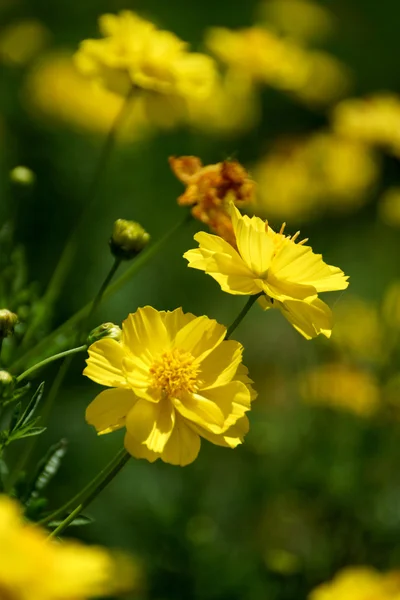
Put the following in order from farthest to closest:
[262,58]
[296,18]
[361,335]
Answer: [296,18] < [262,58] < [361,335]

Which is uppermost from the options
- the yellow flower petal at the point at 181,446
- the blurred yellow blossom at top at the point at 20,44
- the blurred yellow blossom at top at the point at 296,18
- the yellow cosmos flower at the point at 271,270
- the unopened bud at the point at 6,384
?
the yellow cosmos flower at the point at 271,270

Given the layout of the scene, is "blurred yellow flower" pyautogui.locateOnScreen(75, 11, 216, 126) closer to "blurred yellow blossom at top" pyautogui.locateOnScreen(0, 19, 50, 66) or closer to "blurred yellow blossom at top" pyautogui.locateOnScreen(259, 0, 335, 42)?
"blurred yellow blossom at top" pyautogui.locateOnScreen(0, 19, 50, 66)

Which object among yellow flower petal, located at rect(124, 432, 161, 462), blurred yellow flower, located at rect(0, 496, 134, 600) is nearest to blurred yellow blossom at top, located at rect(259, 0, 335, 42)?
yellow flower petal, located at rect(124, 432, 161, 462)

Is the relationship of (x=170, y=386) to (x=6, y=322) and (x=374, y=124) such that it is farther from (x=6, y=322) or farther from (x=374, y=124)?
(x=374, y=124)

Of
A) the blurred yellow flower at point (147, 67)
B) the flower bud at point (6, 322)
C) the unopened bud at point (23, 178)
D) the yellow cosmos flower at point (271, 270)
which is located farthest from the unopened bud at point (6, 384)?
the blurred yellow flower at point (147, 67)

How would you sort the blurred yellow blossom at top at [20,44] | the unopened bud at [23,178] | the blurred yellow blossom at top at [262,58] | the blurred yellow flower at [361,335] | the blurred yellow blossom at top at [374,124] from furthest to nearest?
the blurred yellow blossom at top at [20,44]
the blurred yellow blossom at top at [262,58]
the blurred yellow blossom at top at [374,124]
the blurred yellow flower at [361,335]
the unopened bud at [23,178]

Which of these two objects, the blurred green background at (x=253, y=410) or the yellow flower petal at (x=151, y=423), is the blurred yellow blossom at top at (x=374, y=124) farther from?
the yellow flower petal at (x=151, y=423)

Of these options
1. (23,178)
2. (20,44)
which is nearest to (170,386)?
(23,178)
